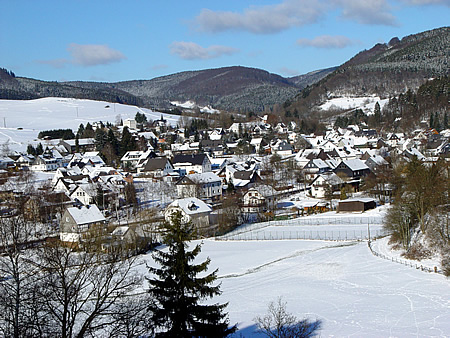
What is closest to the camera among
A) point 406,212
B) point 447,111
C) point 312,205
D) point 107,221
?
point 406,212

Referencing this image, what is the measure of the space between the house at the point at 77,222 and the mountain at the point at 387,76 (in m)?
94.2

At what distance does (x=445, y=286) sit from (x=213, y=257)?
33.2 ft

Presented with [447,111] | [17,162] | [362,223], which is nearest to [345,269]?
[362,223]

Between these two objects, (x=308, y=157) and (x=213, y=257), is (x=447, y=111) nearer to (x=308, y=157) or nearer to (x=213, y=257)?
(x=308, y=157)

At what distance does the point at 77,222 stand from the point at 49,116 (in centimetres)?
8928

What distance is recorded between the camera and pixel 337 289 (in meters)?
16.6

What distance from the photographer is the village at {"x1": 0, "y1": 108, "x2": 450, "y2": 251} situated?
28.6 metres

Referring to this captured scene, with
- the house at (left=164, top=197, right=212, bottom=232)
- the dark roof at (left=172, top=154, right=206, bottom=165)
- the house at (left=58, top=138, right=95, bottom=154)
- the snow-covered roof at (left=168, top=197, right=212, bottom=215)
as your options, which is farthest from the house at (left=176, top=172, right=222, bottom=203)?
the house at (left=58, top=138, right=95, bottom=154)

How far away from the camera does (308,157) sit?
5328cm

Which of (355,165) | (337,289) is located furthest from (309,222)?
(355,165)

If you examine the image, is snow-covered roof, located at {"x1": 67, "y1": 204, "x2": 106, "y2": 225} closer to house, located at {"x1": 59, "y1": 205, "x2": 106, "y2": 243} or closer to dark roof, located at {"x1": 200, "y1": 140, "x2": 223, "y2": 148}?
house, located at {"x1": 59, "y1": 205, "x2": 106, "y2": 243}

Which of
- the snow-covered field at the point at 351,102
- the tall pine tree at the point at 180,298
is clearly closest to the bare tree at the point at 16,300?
the tall pine tree at the point at 180,298

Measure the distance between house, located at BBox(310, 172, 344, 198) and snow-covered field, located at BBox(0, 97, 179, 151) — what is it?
49535 mm

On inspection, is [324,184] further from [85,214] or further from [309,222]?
[85,214]
